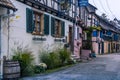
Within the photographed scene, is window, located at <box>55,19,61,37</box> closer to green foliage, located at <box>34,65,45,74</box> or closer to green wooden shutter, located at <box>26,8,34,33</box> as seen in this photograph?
green wooden shutter, located at <box>26,8,34,33</box>

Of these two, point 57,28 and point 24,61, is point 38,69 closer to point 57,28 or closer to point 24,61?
point 24,61

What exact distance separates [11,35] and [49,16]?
6180mm

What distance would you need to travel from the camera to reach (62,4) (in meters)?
22.5

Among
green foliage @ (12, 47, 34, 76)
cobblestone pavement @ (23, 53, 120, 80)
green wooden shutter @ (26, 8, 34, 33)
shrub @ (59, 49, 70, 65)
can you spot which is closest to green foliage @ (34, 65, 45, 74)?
cobblestone pavement @ (23, 53, 120, 80)

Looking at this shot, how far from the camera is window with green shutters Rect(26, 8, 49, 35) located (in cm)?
1658

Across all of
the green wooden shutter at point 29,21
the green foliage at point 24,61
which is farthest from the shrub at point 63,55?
the green foliage at point 24,61

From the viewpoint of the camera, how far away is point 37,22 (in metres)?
18.5

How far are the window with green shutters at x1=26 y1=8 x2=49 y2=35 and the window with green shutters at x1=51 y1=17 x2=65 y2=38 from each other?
51.9 inches

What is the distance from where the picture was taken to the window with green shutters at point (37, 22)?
1658cm

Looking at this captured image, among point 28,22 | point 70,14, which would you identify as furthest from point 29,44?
point 70,14

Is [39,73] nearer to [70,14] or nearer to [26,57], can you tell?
[26,57]

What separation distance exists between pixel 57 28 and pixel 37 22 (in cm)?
→ 414

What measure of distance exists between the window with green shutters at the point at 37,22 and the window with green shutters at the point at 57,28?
132 centimetres

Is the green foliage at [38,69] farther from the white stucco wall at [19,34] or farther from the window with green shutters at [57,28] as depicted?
the window with green shutters at [57,28]
